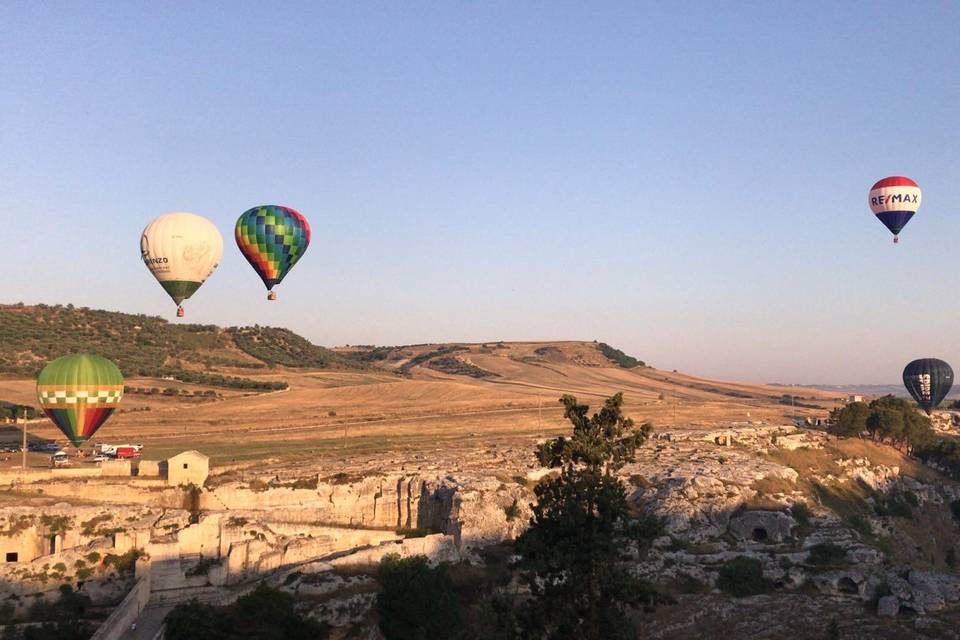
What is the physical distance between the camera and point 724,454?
59.3 m

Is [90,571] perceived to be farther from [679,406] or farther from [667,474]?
[679,406]

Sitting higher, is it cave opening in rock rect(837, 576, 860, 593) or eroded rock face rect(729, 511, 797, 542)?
eroded rock face rect(729, 511, 797, 542)

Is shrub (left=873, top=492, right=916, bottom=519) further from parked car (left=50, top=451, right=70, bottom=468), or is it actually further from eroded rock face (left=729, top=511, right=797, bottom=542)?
parked car (left=50, top=451, right=70, bottom=468)

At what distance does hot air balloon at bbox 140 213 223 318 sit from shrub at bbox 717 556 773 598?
34.8 metres

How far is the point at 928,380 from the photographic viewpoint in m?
91.4

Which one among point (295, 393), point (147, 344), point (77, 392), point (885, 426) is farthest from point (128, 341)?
point (885, 426)

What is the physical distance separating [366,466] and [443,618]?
701 inches

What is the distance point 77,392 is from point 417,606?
25.4 m

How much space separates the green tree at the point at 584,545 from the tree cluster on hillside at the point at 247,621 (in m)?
10.1

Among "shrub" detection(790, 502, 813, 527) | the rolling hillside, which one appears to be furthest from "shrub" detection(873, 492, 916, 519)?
the rolling hillside

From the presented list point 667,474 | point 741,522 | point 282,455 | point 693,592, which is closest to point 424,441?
point 282,455

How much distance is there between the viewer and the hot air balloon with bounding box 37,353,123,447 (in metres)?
46.8

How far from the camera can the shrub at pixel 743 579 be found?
1464 inches

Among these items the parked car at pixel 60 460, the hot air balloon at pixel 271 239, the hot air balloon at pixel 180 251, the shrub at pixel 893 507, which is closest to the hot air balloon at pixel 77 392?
the parked car at pixel 60 460
